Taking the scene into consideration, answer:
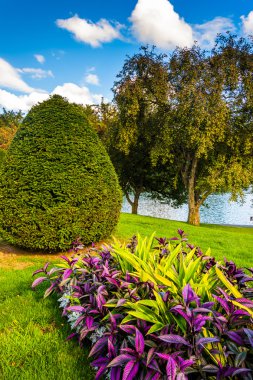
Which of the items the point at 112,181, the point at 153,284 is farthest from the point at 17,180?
the point at 153,284

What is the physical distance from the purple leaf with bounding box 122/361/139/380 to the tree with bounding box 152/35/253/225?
14.6m

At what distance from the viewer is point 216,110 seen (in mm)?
15719

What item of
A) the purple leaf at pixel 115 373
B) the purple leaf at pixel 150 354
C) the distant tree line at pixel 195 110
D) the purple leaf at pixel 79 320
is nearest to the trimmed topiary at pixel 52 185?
the purple leaf at pixel 79 320

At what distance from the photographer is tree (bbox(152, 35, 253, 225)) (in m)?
15.9

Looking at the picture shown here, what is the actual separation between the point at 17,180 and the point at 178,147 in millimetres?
13921

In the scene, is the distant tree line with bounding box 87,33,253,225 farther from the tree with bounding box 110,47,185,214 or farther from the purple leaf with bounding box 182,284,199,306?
the purple leaf with bounding box 182,284,199,306

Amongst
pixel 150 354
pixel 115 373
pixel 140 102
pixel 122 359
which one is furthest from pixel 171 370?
pixel 140 102

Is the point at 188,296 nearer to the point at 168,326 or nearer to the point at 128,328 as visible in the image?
the point at 168,326

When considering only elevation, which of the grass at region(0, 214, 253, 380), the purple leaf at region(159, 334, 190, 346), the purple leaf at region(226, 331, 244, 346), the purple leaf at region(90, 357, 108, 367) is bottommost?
the grass at region(0, 214, 253, 380)

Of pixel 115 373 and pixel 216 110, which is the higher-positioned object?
pixel 216 110

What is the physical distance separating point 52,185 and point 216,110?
12065 mm

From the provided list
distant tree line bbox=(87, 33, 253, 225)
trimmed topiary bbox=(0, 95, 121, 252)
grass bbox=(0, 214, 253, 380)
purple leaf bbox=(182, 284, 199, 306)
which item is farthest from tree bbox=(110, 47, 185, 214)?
purple leaf bbox=(182, 284, 199, 306)

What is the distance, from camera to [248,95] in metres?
16.5

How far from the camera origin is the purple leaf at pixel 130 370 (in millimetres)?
1959
